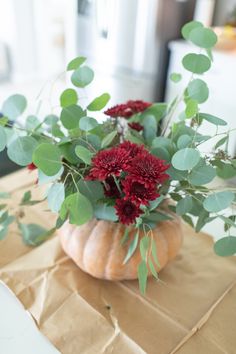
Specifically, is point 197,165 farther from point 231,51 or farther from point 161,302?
point 231,51

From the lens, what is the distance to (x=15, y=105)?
63cm

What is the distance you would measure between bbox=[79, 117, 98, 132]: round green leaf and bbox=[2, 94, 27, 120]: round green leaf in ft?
0.53

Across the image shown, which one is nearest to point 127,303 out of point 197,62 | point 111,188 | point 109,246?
point 109,246

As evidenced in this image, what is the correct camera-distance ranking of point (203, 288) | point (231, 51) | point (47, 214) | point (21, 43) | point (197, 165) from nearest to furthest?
1. point (197, 165)
2. point (203, 288)
3. point (47, 214)
4. point (231, 51)
5. point (21, 43)

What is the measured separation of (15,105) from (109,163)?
280 millimetres

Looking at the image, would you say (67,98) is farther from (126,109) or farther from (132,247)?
(132,247)

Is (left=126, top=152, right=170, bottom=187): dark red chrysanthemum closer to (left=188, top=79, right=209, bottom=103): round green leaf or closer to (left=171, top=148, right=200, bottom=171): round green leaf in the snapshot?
(left=171, top=148, right=200, bottom=171): round green leaf

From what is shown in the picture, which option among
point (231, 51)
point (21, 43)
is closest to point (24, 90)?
point (21, 43)

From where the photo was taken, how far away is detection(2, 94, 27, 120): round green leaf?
0.62 m

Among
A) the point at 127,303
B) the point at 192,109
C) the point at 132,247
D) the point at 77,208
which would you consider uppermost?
the point at 192,109

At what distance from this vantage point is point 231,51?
1698mm

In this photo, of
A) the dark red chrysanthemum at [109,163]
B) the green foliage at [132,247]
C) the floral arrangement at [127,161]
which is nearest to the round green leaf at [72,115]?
the floral arrangement at [127,161]

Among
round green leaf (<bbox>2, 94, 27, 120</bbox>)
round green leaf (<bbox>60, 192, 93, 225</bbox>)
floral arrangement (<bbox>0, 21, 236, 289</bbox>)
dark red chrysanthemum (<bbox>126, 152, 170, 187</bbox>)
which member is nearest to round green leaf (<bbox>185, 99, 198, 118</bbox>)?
floral arrangement (<bbox>0, 21, 236, 289</bbox>)

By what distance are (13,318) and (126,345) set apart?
0.63 ft
